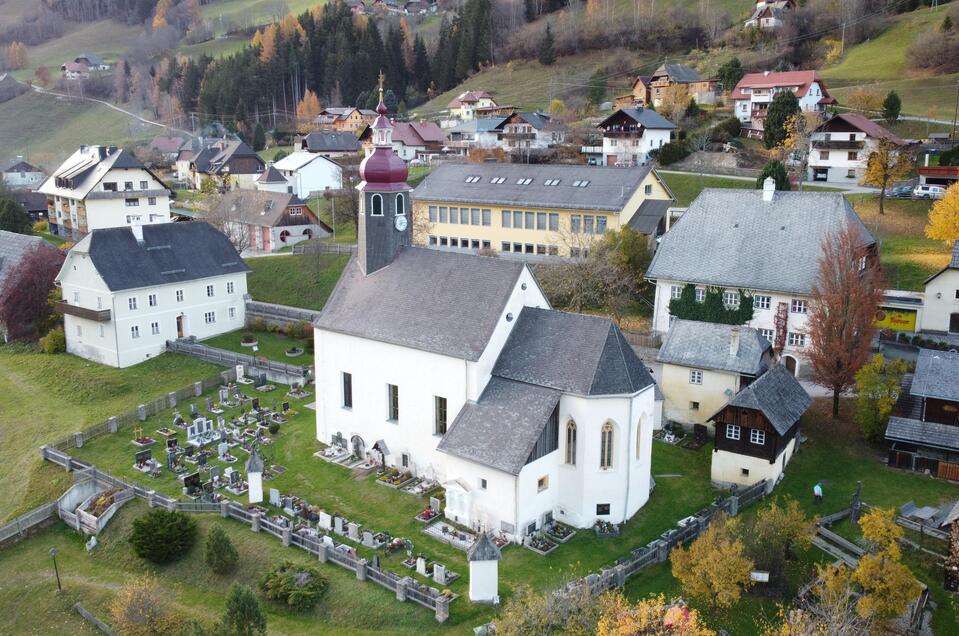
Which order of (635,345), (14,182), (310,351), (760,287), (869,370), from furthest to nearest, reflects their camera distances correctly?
(14,182), (310,351), (635,345), (760,287), (869,370)

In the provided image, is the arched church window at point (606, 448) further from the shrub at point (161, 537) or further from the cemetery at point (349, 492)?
the shrub at point (161, 537)

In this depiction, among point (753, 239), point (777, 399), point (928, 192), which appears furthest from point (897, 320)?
point (928, 192)

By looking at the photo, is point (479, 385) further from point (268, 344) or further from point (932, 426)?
point (268, 344)

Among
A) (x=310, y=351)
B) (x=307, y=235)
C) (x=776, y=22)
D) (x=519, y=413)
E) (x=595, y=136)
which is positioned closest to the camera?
(x=519, y=413)

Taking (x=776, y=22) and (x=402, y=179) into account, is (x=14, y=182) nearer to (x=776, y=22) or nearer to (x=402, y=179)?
(x=402, y=179)

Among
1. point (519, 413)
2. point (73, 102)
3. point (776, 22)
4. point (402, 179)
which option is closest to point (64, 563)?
point (519, 413)

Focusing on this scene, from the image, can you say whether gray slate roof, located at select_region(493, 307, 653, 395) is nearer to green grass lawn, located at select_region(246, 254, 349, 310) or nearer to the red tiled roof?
green grass lawn, located at select_region(246, 254, 349, 310)

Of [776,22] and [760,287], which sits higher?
[776,22]

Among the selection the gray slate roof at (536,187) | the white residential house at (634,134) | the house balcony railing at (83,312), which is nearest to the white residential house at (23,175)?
the house balcony railing at (83,312)
